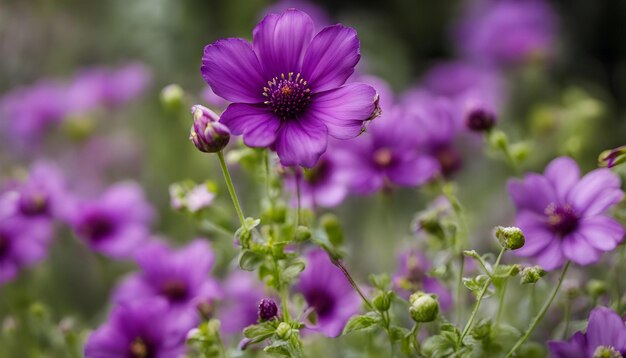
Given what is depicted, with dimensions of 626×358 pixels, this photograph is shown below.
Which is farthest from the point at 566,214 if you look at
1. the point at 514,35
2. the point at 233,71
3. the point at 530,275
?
the point at 514,35

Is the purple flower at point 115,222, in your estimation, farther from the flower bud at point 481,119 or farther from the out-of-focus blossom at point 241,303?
the flower bud at point 481,119

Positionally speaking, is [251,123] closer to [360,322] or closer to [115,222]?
[360,322]

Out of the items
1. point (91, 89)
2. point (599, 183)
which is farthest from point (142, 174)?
point (599, 183)

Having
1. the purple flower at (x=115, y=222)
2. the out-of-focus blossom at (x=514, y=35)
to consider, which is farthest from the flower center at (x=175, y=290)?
the out-of-focus blossom at (x=514, y=35)

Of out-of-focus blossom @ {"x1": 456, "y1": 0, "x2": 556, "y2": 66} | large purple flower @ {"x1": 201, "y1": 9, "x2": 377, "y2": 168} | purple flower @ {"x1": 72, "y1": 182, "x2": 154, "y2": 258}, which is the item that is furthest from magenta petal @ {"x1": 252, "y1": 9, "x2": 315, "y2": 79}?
out-of-focus blossom @ {"x1": 456, "y1": 0, "x2": 556, "y2": 66}

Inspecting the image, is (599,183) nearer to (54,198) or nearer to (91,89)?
(54,198)

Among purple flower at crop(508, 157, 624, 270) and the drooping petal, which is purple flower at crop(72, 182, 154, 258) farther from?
purple flower at crop(508, 157, 624, 270)
